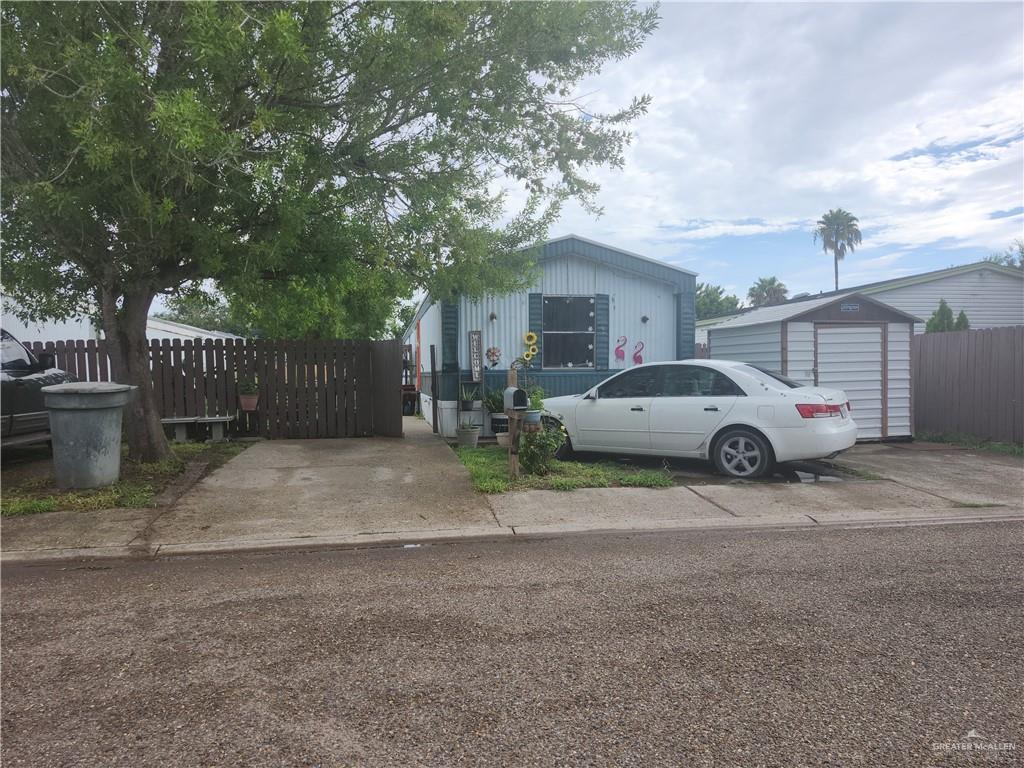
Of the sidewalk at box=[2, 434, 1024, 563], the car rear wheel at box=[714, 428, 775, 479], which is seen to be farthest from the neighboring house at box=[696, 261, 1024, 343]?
the sidewalk at box=[2, 434, 1024, 563]

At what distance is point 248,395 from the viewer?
11.1m

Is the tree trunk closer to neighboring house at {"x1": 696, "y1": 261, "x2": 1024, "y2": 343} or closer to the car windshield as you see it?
the car windshield

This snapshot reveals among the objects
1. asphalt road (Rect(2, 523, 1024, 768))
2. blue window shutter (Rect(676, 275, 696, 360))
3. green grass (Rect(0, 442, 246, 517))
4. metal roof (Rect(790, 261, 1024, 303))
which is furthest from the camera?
metal roof (Rect(790, 261, 1024, 303))

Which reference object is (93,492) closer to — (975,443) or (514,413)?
(514,413)

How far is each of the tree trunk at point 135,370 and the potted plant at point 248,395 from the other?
3.01 meters

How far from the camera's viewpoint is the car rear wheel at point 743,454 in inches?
298

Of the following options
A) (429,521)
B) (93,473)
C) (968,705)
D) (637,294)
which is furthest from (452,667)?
(637,294)

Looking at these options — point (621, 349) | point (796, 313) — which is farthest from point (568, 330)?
point (796, 313)

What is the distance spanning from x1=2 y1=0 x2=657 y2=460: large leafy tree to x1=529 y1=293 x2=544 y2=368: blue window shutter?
87.7 inches

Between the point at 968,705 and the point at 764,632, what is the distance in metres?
0.94

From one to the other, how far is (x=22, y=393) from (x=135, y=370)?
4.82 feet

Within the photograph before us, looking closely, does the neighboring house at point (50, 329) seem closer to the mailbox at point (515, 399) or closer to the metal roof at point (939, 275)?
the mailbox at point (515, 399)

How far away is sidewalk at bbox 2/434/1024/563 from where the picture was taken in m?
5.40

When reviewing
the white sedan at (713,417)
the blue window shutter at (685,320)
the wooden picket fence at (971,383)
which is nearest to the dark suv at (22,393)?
the white sedan at (713,417)
